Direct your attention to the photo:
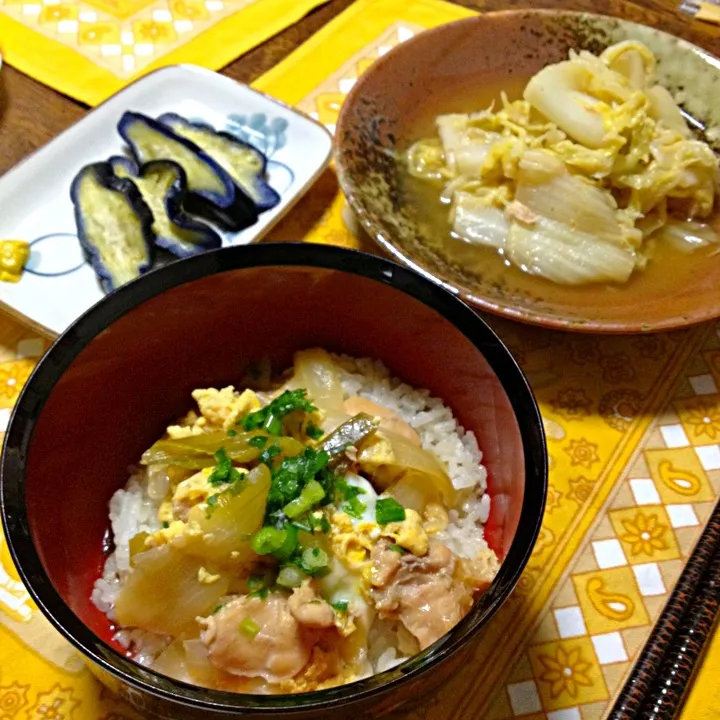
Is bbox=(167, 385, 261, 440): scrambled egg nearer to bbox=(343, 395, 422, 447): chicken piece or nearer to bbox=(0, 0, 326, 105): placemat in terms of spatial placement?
bbox=(343, 395, 422, 447): chicken piece

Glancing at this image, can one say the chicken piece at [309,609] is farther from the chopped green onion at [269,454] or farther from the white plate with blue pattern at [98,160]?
the white plate with blue pattern at [98,160]

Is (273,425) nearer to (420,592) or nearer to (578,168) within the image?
(420,592)

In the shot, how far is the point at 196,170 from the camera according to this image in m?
1.60

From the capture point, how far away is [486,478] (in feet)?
3.39

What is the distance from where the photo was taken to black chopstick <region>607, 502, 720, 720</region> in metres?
0.99

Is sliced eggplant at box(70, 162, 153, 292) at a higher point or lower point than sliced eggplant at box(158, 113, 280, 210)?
lower

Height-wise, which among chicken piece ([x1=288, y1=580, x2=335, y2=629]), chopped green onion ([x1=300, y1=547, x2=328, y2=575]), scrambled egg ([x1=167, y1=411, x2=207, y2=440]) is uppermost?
scrambled egg ([x1=167, y1=411, x2=207, y2=440])

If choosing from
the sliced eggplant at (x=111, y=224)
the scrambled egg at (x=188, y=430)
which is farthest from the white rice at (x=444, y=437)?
the sliced eggplant at (x=111, y=224)

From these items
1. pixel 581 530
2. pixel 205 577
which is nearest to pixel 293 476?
pixel 205 577

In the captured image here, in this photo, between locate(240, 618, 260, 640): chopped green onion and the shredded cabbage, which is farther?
the shredded cabbage

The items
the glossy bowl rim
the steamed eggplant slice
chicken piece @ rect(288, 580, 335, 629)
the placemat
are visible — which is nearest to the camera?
the glossy bowl rim

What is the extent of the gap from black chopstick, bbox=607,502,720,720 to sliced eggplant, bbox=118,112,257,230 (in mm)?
1038

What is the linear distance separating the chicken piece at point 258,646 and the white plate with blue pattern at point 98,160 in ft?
2.43

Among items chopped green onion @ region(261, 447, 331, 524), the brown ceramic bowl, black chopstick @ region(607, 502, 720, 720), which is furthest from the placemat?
black chopstick @ region(607, 502, 720, 720)
